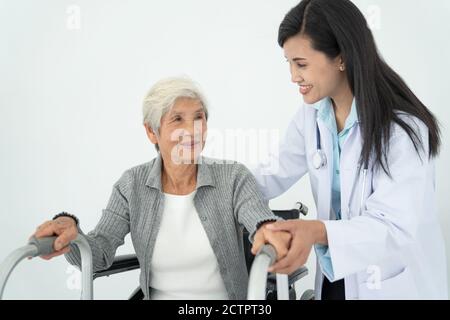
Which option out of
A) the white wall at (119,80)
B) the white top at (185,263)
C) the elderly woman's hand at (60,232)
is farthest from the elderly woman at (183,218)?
the white wall at (119,80)

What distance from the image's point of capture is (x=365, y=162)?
1.37 metres

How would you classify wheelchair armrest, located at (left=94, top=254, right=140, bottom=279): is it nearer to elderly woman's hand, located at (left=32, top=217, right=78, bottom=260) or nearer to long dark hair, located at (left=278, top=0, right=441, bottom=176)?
elderly woman's hand, located at (left=32, top=217, right=78, bottom=260)

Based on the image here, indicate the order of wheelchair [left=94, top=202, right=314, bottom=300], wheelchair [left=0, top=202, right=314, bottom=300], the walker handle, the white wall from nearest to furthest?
wheelchair [left=0, top=202, right=314, bottom=300]
the walker handle
wheelchair [left=94, top=202, right=314, bottom=300]
the white wall

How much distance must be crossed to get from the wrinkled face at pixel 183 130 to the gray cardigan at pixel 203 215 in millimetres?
66

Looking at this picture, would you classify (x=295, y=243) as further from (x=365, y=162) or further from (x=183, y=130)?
(x=183, y=130)

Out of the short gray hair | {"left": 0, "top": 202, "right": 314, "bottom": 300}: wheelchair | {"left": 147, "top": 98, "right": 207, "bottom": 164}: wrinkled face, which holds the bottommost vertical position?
{"left": 0, "top": 202, "right": 314, "bottom": 300}: wheelchair

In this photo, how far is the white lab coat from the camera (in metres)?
1.22

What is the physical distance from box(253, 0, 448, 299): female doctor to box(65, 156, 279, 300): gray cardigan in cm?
24

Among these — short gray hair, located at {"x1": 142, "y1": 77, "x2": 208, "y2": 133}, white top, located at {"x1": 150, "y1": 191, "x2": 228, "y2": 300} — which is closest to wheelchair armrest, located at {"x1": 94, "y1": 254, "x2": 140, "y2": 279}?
white top, located at {"x1": 150, "y1": 191, "x2": 228, "y2": 300}

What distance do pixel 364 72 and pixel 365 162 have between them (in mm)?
226

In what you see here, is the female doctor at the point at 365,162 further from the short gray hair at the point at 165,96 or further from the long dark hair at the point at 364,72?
the short gray hair at the point at 165,96

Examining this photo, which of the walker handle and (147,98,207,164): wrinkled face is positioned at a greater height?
(147,98,207,164): wrinkled face

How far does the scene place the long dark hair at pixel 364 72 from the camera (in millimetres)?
1375

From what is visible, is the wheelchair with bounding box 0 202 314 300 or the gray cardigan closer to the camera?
the wheelchair with bounding box 0 202 314 300
